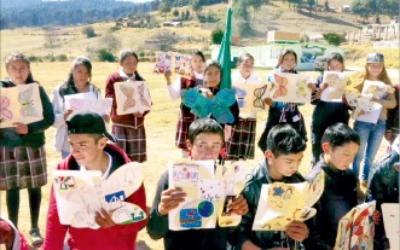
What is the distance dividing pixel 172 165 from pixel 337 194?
122 centimetres

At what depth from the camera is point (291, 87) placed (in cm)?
525

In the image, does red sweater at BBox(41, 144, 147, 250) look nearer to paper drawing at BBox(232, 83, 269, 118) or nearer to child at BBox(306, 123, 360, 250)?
child at BBox(306, 123, 360, 250)

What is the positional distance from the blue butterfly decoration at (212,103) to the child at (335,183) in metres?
1.68

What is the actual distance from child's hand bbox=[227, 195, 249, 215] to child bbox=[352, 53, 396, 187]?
3.43 m

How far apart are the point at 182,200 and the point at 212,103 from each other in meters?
2.35

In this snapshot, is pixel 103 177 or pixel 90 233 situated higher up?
pixel 103 177

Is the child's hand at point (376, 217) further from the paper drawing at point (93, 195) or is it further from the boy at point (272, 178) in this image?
the paper drawing at point (93, 195)

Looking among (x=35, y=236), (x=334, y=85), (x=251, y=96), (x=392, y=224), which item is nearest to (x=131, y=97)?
(x=251, y=96)

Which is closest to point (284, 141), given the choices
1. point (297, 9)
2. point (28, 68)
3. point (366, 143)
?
point (28, 68)

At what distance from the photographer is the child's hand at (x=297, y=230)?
2.56m

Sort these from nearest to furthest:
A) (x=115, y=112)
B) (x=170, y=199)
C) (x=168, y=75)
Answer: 1. (x=170, y=199)
2. (x=115, y=112)
3. (x=168, y=75)

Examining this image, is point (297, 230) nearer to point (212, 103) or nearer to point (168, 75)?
point (212, 103)

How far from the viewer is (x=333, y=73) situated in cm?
540

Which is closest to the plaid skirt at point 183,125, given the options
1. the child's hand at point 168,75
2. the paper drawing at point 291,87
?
the child's hand at point 168,75
